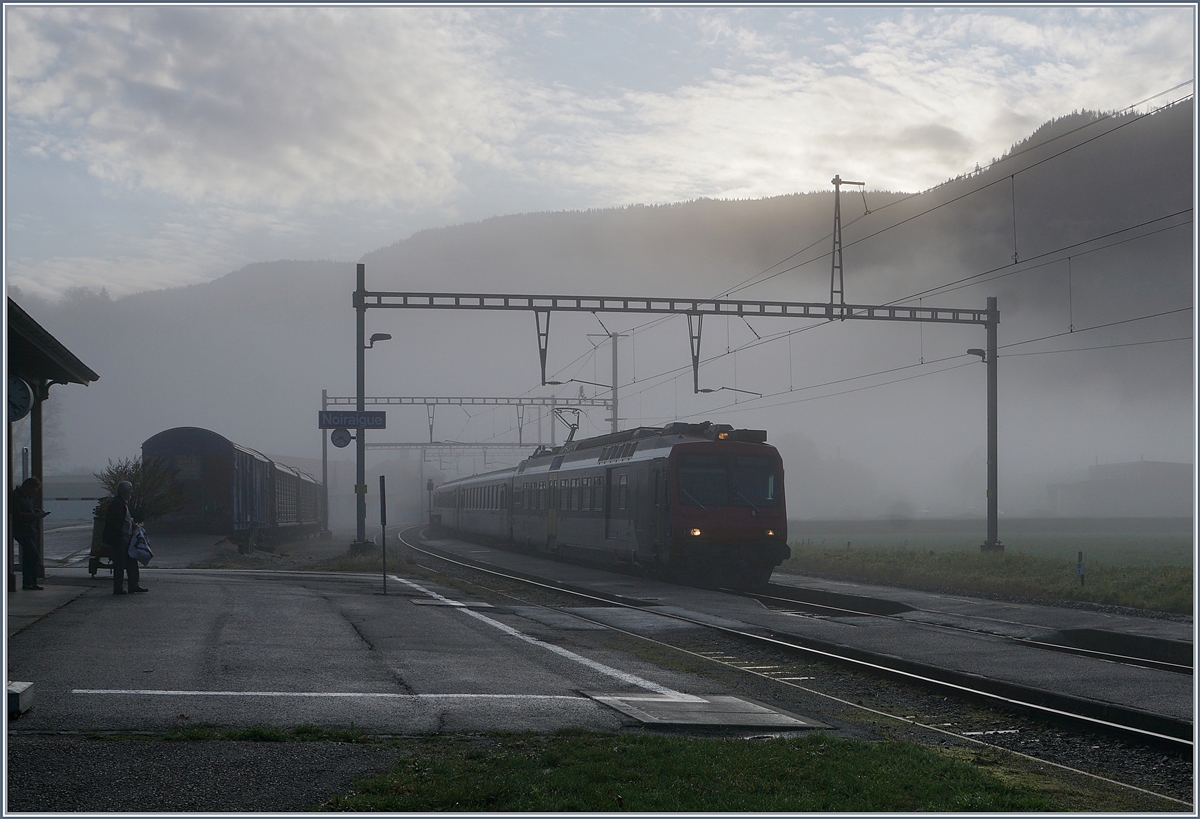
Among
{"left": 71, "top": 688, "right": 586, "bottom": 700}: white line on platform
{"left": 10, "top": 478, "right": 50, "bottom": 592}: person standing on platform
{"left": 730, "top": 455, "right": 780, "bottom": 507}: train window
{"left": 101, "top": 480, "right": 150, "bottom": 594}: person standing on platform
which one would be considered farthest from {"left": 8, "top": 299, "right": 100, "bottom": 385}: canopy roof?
{"left": 730, "top": 455, "right": 780, "bottom": 507}: train window

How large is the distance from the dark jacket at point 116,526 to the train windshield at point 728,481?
413 inches

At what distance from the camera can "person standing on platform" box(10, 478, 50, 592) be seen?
13773mm

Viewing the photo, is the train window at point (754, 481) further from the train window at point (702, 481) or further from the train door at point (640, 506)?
the train door at point (640, 506)

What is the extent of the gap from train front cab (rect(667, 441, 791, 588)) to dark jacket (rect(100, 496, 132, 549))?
10315 millimetres

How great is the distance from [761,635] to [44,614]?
8984mm

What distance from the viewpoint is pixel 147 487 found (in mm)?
26516

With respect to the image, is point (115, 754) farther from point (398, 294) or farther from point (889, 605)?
point (398, 294)

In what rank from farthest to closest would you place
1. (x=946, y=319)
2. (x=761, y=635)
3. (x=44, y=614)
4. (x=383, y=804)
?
(x=946, y=319), (x=761, y=635), (x=44, y=614), (x=383, y=804)

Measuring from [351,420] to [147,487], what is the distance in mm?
5298

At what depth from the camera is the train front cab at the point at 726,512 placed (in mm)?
21250

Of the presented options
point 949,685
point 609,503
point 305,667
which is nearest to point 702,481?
point 609,503

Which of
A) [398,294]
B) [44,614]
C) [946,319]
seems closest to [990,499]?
[946,319]

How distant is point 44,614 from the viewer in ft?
40.7

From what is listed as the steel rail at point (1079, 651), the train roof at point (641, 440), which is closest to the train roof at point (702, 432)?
the train roof at point (641, 440)
